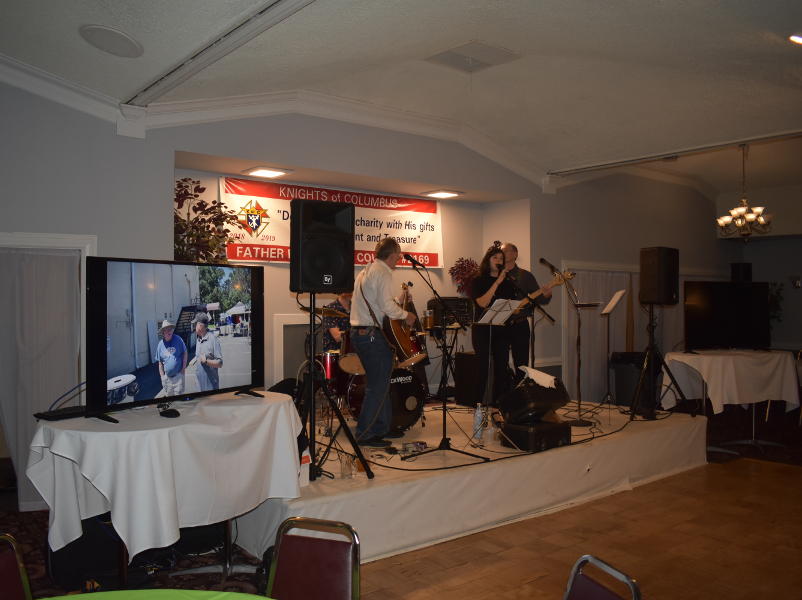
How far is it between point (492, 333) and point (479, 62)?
8.55 ft

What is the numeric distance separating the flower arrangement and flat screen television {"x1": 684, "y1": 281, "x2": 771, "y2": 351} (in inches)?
108

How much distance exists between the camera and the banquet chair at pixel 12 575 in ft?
5.88

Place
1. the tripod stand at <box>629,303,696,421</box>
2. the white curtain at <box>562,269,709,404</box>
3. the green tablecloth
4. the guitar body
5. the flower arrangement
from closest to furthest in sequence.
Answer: the green tablecloth < the guitar body < the tripod stand at <box>629,303,696,421</box> < the flower arrangement < the white curtain at <box>562,269,709,404</box>

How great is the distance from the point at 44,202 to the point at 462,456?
3.56 meters

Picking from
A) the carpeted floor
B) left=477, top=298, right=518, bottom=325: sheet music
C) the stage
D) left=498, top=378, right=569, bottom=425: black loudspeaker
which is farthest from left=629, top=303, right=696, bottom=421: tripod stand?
the carpeted floor

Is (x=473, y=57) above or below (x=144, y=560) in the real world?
above

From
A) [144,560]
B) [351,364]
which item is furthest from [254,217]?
[144,560]

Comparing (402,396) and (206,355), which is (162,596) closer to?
(206,355)

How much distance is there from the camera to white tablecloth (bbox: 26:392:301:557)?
2693 millimetres

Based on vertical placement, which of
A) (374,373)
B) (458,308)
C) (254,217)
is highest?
(254,217)

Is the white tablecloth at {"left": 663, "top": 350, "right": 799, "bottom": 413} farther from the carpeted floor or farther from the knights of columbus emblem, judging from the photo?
the carpeted floor

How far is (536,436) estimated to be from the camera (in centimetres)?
474

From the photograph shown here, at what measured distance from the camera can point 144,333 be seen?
306cm

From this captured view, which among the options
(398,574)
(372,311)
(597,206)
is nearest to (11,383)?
(372,311)
